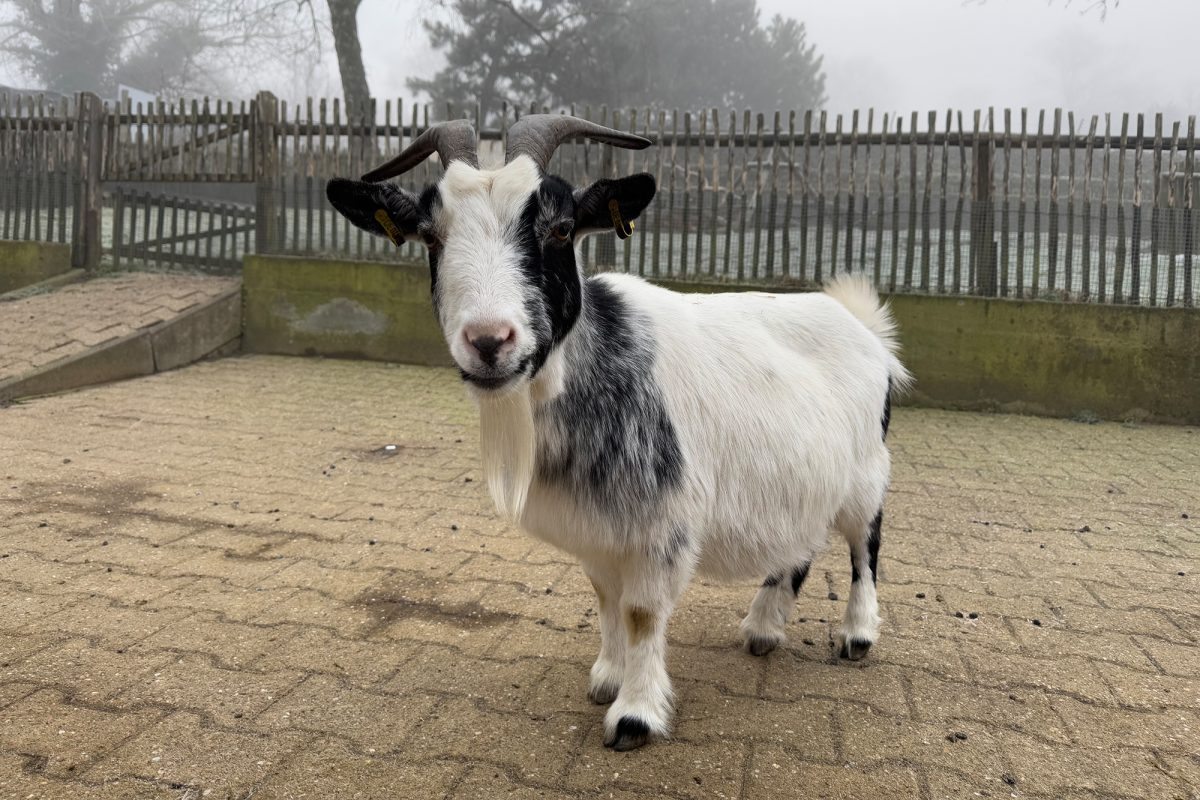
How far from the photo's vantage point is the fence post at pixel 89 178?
1051 cm

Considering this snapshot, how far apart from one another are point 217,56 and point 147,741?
55.7 meters

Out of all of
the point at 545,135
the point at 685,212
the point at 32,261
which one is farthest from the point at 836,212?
the point at 32,261

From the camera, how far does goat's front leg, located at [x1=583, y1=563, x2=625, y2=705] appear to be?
2803 millimetres

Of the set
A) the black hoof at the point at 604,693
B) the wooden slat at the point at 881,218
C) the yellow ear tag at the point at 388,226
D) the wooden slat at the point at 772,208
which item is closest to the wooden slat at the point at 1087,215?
the wooden slat at the point at 881,218

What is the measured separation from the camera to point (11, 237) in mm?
11008

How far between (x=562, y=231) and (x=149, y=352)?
765 cm

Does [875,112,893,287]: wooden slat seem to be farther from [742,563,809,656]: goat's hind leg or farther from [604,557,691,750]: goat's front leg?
[604,557,691,750]: goat's front leg

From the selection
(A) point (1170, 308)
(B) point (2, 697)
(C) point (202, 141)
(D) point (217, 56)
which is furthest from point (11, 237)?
(D) point (217, 56)

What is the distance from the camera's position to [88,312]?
8938mm

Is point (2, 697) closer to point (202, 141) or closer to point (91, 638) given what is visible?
point (91, 638)

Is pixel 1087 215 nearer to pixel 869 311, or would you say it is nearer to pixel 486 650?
pixel 869 311

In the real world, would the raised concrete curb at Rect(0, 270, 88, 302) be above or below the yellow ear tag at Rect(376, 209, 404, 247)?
above

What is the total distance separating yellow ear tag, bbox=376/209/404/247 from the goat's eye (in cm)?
51

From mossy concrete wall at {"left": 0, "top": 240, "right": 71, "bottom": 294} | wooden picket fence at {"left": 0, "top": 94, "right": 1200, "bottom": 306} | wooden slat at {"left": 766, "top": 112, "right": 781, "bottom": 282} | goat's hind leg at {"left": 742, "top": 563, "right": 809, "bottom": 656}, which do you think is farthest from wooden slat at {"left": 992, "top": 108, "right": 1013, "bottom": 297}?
mossy concrete wall at {"left": 0, "top": 240, "right": 71, "bottom": 294}
